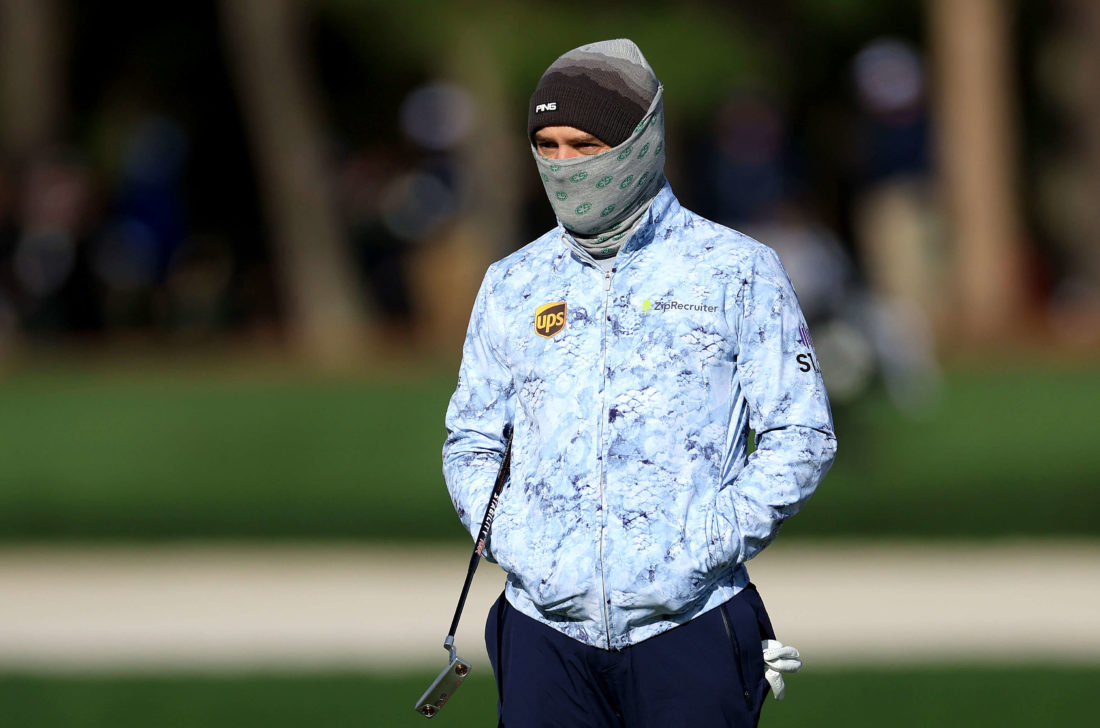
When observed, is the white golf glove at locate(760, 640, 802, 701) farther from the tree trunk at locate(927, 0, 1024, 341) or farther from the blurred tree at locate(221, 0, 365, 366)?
the blurred tree at locate(221, 0, 365, 366)

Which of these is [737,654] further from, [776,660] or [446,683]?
[446,683]

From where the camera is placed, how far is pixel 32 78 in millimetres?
22703

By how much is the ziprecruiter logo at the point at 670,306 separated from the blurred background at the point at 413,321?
401cm

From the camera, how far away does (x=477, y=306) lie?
3.59 metres

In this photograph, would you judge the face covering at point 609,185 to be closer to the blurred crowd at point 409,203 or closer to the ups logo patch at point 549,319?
the ups logo patch at point 549,319

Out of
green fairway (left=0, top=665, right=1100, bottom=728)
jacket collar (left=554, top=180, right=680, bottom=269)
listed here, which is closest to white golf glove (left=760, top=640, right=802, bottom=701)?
jacket collar (left=554, top=180, right=680, bottom=269)

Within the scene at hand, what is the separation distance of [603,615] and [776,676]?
0.39 meters

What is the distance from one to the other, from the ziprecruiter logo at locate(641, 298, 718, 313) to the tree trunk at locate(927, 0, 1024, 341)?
1563cm

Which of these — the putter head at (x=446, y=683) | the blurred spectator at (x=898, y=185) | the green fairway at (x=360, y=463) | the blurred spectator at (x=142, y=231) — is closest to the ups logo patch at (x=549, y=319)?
the putter head at (x=446, y=683)

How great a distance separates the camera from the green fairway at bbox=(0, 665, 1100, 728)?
704 centimetres

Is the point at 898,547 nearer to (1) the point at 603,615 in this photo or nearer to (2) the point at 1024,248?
(1) the point at 603,615

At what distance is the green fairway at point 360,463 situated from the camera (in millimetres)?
11562

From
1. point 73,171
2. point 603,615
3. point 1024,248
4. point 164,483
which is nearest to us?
point 603,615

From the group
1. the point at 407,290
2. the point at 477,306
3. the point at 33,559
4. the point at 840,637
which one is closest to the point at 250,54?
the point at 407,290
